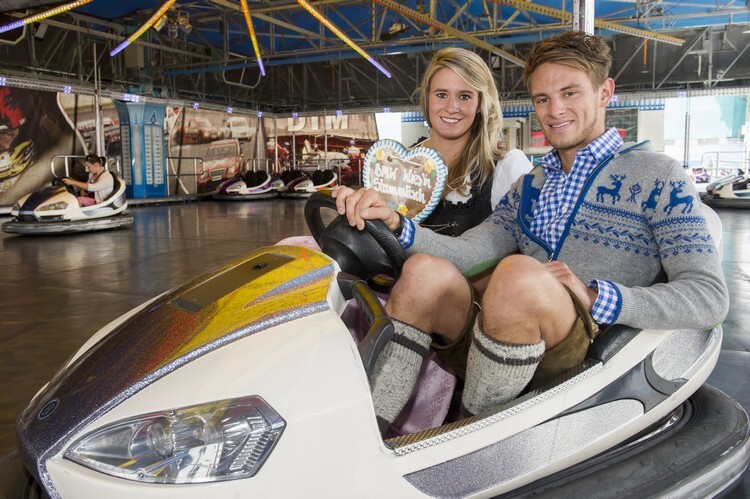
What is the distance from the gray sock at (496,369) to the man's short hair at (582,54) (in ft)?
1.55

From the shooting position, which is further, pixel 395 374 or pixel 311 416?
pixel 395 374

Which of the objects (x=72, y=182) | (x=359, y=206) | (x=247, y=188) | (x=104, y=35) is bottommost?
(x=247, y=188)

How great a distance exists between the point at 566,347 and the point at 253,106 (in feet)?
43.4

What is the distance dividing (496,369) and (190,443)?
0.41 metres

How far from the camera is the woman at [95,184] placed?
5902 millimetres

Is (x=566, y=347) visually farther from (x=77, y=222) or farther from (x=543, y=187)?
(x=77, y=222)

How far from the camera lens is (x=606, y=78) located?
1.06 m

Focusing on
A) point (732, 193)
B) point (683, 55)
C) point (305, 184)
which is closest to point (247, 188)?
point (305, 184)

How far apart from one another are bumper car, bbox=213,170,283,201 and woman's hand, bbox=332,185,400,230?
395 inches

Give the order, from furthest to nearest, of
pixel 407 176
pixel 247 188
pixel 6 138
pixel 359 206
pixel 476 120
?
pixel 247 188, pixel 6 138, pixel 476 120, pixel 407 176, pixel 359 206

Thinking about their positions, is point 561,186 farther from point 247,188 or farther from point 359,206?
point 247,188

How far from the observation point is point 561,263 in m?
0.89

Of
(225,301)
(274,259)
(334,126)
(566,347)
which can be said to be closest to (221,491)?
(225,301)

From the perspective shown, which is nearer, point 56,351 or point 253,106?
point 56,351
